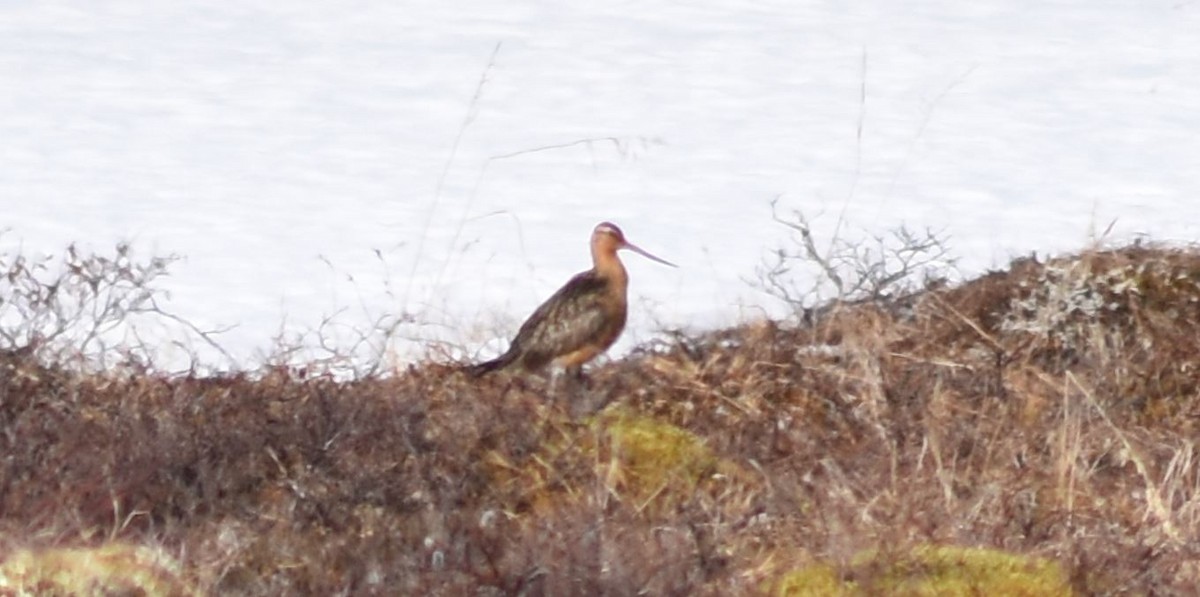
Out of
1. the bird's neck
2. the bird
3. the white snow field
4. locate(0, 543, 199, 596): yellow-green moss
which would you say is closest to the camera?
locate(0, 543, 199, 596): yellow-green moss

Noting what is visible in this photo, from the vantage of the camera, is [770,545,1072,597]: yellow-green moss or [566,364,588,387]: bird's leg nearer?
[770,545,1072,597]: yellow-green moss

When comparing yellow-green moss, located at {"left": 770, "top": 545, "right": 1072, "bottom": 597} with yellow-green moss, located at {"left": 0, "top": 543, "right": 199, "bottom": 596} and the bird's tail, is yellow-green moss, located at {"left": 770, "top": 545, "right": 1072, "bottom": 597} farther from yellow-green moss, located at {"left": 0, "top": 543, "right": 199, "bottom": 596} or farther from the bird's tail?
the bird's tail

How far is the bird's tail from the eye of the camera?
771 cm

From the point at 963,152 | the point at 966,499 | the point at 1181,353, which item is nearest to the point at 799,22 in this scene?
the point at 963,152

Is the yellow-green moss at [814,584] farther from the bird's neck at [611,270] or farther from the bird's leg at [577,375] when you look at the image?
the bird's neck at [611,270]

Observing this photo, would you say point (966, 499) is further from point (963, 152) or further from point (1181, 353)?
point (963, 152)

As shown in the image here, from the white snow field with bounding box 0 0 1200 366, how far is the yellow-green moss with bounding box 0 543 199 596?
8.30 feet

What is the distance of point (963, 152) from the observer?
13.5 m

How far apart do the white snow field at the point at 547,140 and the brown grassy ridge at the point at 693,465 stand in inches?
38.2

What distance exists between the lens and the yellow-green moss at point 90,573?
17.3 feet

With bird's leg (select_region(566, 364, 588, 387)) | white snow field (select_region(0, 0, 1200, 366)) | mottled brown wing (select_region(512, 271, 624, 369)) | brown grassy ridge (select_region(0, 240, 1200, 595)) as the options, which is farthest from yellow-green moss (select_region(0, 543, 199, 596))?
mottled brown wing (select_region(512, 271, 624, 369))

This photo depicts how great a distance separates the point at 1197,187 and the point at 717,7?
554 centimetres

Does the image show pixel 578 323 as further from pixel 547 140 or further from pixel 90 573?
pixel 547 140

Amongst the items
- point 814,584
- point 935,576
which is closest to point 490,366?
point 814,584
